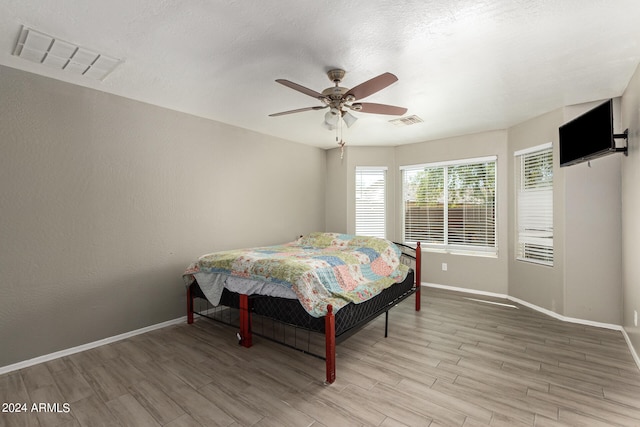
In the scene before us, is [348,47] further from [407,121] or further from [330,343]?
[330,343]

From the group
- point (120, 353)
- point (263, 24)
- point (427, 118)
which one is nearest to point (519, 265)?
point (427, 118)

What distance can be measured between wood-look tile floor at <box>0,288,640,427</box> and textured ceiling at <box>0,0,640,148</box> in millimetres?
2633

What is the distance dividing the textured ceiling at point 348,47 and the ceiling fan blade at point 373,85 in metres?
0.31

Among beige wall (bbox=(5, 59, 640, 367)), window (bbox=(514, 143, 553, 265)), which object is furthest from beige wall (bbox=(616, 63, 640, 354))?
window (bbox=(514, 143, 553, 265))

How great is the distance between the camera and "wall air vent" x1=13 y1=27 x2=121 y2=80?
2.21 m

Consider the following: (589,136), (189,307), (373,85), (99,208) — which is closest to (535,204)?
(589,136)

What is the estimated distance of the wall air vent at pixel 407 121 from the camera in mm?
4102

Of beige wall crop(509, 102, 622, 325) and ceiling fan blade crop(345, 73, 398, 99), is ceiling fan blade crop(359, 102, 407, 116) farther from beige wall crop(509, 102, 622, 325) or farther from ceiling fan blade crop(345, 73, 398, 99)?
beige wall crop(509, 102, 622, 325)

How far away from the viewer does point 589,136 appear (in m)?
2.95

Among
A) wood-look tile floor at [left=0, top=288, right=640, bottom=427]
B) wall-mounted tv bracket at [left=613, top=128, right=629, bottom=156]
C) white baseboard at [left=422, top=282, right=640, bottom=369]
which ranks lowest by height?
wood-look tile floor at [left=0, top=288, right=640, bottom=427]

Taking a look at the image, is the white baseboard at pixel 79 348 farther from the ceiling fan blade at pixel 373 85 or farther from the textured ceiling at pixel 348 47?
the ceiling fan blade at pixel 373 85

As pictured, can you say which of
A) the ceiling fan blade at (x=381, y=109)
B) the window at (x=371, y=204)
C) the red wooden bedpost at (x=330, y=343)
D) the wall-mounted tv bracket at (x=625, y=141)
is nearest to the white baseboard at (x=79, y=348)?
the red wooden bedpost at (x=330, y=343)

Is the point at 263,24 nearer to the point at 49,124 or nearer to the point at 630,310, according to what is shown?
the point at 49,124

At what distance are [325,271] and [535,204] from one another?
132 inches
